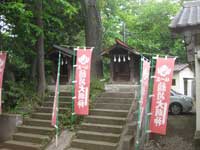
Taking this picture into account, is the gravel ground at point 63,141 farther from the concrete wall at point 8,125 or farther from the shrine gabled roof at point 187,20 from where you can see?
the shrine gabled roof at point 187,20

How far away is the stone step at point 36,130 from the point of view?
970 cm

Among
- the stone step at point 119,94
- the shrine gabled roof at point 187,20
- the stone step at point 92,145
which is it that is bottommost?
the stone step at point 92,145

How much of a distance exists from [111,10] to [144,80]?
15.2m

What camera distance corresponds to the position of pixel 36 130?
32.6 ft

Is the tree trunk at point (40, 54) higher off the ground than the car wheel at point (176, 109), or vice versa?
the tree trunk at point (40, 54)

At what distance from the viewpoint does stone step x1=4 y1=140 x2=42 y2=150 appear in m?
9.06

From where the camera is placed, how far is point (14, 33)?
39.2ft

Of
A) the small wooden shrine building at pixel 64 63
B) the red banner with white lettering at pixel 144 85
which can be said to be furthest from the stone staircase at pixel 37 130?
the small wooden shrine building at pixel 64 63

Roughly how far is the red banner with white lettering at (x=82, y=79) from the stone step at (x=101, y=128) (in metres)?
0.79

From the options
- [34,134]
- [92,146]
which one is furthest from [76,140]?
[34,134]

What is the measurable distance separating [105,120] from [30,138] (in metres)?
2.75

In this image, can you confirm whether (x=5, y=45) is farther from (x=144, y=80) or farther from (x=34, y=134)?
(x=144, y=80)

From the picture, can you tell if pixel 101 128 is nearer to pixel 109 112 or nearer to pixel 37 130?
pixel 109 112

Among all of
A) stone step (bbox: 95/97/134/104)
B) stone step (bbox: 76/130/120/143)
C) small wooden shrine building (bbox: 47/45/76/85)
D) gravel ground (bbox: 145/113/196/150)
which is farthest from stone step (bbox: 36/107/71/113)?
small wooden shrine building (bbox: 47/45/76/85)
